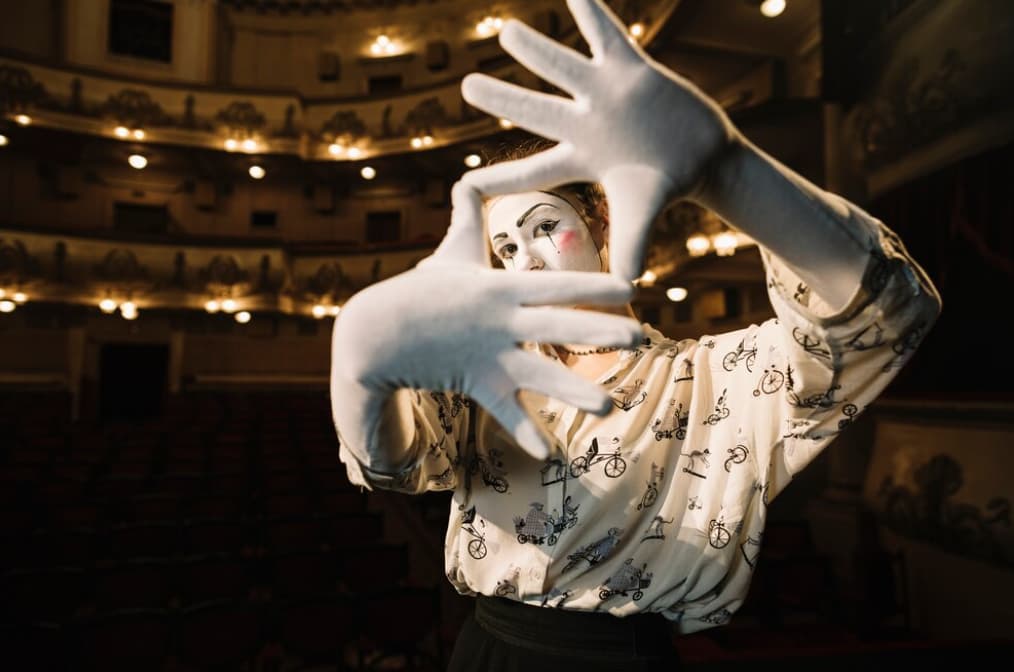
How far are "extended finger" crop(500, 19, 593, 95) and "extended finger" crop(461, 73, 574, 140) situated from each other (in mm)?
22

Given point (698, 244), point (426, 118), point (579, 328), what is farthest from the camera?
point (426, 118)

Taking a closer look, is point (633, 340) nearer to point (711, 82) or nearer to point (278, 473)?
point (278, 473)

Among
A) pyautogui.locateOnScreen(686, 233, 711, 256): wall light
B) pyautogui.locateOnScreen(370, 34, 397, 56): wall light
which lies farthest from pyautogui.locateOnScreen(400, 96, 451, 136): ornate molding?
pyautogui.locateOnScreen(686, 233, 711, 256): wall light

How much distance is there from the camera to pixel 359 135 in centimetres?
1541

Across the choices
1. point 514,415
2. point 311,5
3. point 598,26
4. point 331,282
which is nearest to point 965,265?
point 598,26

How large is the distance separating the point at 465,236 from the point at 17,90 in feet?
56.5

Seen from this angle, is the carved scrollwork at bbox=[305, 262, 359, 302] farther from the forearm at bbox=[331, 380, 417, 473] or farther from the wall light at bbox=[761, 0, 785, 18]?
the forearm at bbox=[331, 380, 417, 473]

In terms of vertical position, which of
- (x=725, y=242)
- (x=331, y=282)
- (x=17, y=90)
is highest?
(x=17, y=90)

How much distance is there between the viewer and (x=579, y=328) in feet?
2.27

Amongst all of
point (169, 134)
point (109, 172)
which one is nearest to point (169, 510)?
point (169, 134)

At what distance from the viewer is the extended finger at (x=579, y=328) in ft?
2.25

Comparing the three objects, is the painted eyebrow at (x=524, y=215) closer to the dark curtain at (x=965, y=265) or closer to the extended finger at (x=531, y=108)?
the extended finger at (x=531, y=108)

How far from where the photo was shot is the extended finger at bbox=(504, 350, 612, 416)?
69 centimetres

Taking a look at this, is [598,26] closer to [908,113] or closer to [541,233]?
[541,233]
